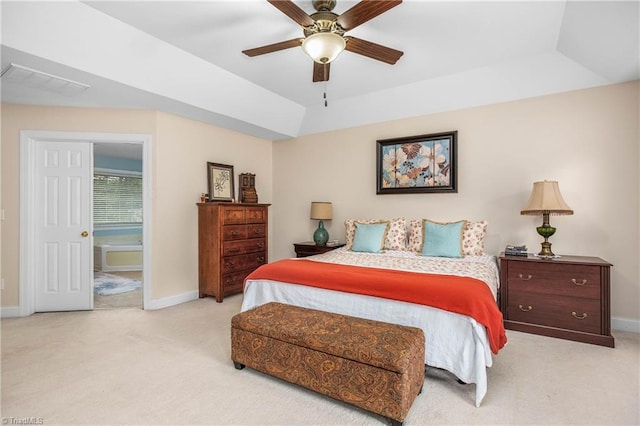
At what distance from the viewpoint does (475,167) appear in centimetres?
399

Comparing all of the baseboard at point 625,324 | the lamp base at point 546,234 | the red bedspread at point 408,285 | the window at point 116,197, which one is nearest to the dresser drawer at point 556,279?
the lamp base at point 546,234

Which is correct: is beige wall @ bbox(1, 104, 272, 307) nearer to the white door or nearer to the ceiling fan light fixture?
the white door

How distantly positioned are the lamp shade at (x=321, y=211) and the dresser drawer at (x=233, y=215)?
3.29 feet

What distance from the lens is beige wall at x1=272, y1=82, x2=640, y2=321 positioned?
127 inches

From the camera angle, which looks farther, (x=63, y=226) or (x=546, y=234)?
(x=63, y=226)

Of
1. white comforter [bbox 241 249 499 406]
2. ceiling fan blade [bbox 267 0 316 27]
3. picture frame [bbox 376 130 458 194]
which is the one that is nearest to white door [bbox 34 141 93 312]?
white comforter [bbox 241 249 499 406]

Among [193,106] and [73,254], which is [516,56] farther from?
[73,254]

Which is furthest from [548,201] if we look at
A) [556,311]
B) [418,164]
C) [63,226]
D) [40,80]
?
[63,226]

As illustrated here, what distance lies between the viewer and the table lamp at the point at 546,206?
3.14 meters

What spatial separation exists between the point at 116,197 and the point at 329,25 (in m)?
6.66

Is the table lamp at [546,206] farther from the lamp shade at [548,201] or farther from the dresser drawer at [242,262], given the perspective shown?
the dresser drawer at [242,262]

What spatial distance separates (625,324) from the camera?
320cm

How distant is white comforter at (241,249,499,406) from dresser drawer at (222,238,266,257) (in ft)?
4.34

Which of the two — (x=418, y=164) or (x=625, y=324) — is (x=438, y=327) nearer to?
(x=625, y=324)
